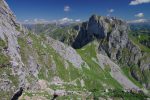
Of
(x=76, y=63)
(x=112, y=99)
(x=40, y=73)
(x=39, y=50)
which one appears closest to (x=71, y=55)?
(x=76, y=63)

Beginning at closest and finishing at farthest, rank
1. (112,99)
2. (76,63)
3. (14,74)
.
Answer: (112,99)
(14,74)
(76,63)

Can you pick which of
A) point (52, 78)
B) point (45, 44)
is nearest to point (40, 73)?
point (52, 78)

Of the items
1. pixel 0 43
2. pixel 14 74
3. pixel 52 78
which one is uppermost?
pixel 0 43

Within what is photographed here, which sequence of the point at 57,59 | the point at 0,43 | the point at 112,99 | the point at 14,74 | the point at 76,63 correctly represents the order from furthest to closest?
the point at 76,63 < the point at 57,59 < the point at 0,43 < the point at 14,74 < the point at 112,99

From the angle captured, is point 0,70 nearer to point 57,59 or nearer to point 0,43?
point 0,43

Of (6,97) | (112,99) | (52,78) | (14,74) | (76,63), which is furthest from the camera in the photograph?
(76,63)

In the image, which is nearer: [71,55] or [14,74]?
[14,74]

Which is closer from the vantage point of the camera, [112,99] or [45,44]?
[112,99]

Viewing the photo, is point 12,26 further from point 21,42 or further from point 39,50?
point 39,50

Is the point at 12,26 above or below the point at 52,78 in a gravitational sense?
above
